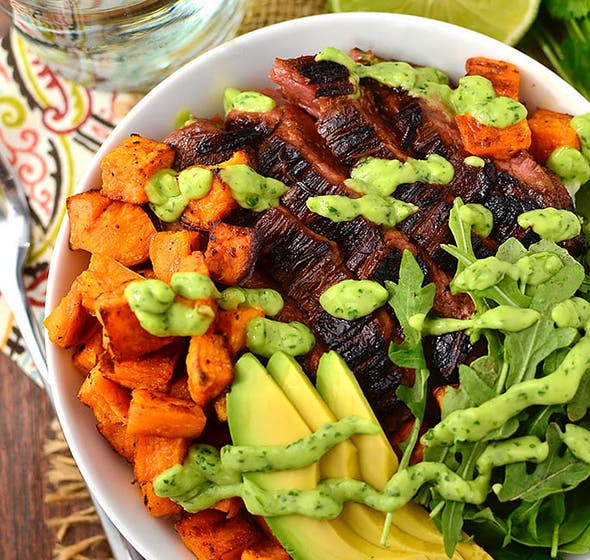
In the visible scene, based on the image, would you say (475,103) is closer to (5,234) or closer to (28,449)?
(5,234)

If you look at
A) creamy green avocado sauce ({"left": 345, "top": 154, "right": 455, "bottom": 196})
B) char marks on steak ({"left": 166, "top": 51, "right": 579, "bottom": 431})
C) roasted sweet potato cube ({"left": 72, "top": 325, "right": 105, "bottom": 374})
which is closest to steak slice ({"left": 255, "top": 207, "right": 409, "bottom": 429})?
char marks on steak ({"left": 166, "top": 51, "right": 579, "bottom": 431})

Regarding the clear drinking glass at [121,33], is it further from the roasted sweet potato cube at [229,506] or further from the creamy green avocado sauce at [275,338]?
the roasted sweet potato cube at [229,506]

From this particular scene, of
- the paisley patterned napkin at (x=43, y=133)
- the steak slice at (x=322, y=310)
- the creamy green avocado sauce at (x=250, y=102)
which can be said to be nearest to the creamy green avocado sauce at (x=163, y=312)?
the steak slice at (x=322, y=310)

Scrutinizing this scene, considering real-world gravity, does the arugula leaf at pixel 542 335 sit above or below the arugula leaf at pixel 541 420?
above

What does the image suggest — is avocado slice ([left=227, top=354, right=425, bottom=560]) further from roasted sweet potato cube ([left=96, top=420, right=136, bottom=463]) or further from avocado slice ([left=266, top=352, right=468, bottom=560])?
roasted sweet potato cube ([left=96, top=420, right=136, bottom=463])

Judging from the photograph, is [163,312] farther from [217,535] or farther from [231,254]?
[217,535]

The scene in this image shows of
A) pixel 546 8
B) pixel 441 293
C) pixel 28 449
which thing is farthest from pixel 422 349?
pixel 28 449

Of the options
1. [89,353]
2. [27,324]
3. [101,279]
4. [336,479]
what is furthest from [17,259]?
[336,479]
